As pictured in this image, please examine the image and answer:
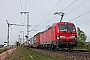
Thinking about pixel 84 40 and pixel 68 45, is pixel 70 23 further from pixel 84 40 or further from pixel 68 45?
pixel 84 40

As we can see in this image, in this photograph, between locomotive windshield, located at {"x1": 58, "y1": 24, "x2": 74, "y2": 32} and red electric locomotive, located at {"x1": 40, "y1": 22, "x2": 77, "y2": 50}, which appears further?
locomotive windshield, located at {"x1": 58, "y1": 24, "x2": 74, "y2": 32}

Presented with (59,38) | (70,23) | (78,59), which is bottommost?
(78,59)

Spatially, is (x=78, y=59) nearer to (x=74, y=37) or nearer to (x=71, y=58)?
(x=71, y=58)

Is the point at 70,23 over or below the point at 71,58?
over

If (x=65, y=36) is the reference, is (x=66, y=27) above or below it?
above

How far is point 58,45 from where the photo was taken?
75.3ft

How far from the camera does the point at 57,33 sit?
23656 mm

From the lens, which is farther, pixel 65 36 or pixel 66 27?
pixel 66 27

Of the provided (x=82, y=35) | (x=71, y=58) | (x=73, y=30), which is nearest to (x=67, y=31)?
(x=73, y=30)

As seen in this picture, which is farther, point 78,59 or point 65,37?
point 65,37

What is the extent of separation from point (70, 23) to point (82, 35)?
168 feet

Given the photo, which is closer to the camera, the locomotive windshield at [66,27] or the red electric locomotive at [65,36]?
the red electric locomotive at [65,36]

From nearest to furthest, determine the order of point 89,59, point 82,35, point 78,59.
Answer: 1. point 89,59
2. point 78,59
3. point 82,35

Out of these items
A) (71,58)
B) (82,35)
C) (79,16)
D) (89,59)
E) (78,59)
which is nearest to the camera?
(89,59)
